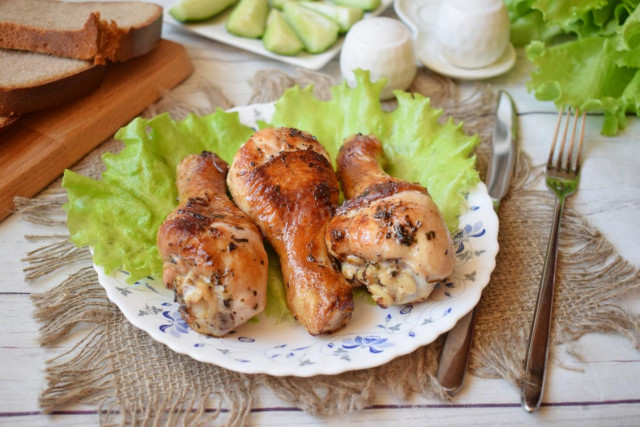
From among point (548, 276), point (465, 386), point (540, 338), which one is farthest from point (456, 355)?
point (548, 276)

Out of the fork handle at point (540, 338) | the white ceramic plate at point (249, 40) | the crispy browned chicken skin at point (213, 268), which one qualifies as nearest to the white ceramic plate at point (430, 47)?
the white ceramic plate at point (249, 40)

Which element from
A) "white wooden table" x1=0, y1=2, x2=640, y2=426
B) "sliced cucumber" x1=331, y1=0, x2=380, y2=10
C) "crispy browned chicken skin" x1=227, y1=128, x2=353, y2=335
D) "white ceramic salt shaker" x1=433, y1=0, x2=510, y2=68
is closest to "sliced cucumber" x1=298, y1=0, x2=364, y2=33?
"sliced cucumber" x1=331, y1=0, x2=380, y2=10

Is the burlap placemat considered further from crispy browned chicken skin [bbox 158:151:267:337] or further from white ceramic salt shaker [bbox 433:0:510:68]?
white ceramic salt shaker [bbox 433:0:510:68]

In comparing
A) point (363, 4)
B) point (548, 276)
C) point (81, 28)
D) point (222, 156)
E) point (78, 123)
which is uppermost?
point (363, 4)

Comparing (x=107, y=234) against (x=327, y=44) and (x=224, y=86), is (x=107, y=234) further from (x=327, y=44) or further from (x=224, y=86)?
(x=327, y=44)

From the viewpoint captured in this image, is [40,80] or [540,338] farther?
[40,80]

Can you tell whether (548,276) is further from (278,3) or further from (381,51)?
(278,3)

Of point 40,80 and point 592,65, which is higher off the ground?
point 592,65
